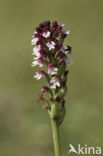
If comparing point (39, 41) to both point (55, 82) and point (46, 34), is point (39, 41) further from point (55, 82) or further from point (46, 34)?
point (55, 82)

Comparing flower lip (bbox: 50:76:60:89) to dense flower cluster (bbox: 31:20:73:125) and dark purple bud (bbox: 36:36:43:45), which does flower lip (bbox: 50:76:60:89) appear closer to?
dense flower cluster (bbox: 31:20:73:125)

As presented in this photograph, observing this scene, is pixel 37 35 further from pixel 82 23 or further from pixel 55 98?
pixel 82 23

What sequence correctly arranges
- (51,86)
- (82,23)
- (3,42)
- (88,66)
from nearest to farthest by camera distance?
1. (51,86)
2. (88,66)
3. (3,42)
4. (82,23)

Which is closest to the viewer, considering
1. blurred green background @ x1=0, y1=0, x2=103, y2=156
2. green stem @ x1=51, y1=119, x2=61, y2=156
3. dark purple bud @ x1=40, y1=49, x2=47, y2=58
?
green stem @ x1=51, y1=119, x2=61, y2=156

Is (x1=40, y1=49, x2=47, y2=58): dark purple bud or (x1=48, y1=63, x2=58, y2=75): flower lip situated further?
(x1=40, y1=49, x2=47, y2=58): dark purple bud

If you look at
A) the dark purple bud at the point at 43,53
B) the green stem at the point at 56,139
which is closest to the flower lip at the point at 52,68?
the dark purple bud at the point at 43,53

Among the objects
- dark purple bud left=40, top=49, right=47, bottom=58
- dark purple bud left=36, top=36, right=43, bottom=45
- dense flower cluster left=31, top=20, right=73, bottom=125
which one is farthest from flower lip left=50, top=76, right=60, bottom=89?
dark purple bud left=36, top=36, right=43, bottom=45

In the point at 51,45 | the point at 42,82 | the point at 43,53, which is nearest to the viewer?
the point at 51,45

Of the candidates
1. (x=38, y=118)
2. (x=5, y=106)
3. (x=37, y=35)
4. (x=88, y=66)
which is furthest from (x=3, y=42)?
(x=37, y=35)

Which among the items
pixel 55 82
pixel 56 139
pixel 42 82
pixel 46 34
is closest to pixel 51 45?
pixel 46 34
